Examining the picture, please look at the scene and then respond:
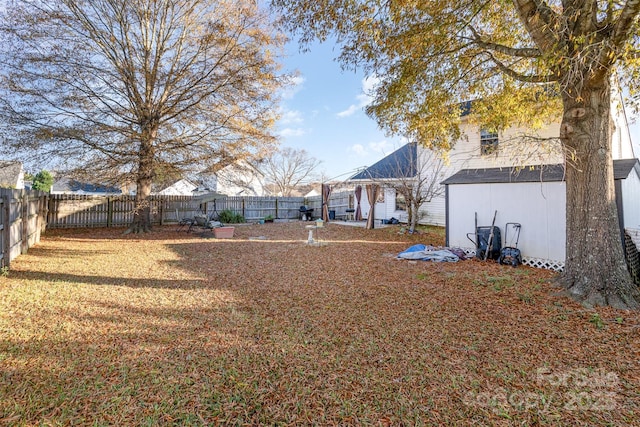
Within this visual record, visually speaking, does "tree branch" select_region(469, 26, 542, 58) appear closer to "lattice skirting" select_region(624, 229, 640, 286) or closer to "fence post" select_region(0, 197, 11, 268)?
"lattice skirting" select_region(624, 229, 640, 286)

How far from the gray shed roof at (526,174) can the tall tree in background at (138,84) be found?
288 inches

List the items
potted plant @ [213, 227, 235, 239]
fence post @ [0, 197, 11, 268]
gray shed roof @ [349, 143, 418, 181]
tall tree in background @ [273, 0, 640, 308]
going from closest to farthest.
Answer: tall tree in background @ [273, 0, 640, 308] < fence post @ [0, 197, 11, 268] < potted plant @ [213, 227, 235, 239] < gray shed roof @ [349, 143, 418, 181]

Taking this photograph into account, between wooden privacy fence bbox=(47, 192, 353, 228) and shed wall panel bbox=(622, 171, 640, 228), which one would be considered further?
wooden privacy fence bbox=(47, 192, 353, 228)

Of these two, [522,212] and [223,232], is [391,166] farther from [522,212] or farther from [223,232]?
[223,232]

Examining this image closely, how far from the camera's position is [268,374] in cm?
256

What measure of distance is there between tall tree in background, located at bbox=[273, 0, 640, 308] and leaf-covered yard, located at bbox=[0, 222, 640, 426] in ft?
3.41

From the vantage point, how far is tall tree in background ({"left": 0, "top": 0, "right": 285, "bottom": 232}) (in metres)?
9.41

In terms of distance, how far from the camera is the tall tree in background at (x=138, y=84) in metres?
9.41

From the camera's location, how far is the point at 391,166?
50.5 feet

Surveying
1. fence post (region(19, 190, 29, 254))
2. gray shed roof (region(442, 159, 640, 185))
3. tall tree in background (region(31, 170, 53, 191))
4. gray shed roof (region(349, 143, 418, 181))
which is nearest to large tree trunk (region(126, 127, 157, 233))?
fence post (region(19, 190, 29, 254))

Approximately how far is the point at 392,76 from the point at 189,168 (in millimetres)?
7893

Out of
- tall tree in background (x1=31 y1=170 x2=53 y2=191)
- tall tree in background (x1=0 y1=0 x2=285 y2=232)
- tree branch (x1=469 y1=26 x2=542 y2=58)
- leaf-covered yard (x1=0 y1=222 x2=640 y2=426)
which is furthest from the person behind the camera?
tall tree in background (x1=31 y1=170 x2=53 y2=191)

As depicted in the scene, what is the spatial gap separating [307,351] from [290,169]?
109 ft

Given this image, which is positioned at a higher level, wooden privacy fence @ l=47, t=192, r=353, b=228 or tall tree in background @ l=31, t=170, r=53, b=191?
tall tree in background @ l=31, t=170, r=53, b=191
